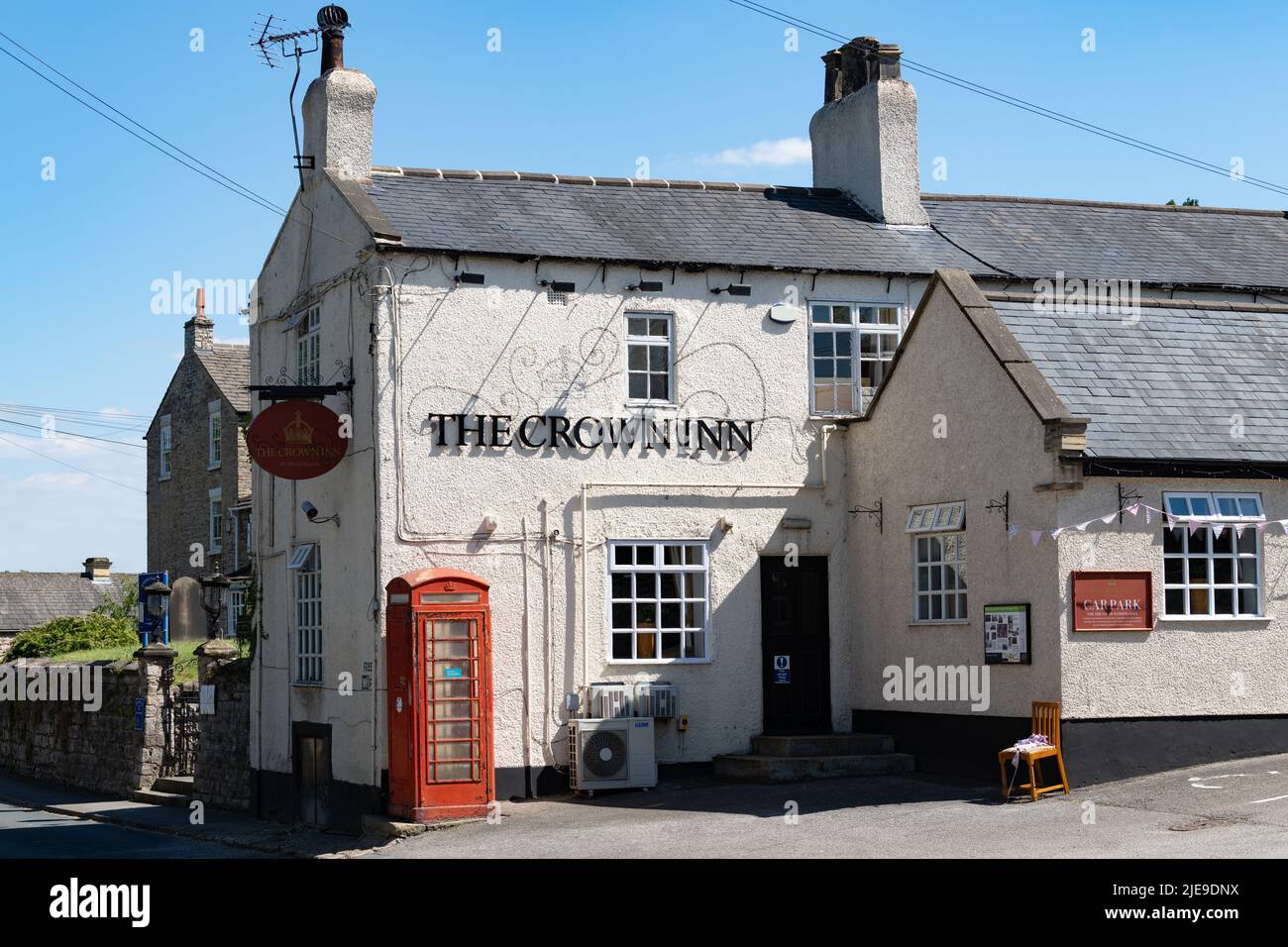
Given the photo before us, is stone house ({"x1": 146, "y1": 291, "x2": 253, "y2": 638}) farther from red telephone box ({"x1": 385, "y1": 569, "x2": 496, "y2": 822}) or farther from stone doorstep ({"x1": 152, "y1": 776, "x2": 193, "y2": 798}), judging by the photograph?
red telephone box ({"x1": 385, "y1": 569, "x2": 496, "y2": 822})

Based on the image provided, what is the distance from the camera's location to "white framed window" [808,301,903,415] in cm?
2106

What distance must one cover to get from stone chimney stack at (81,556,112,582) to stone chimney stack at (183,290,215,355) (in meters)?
13.4

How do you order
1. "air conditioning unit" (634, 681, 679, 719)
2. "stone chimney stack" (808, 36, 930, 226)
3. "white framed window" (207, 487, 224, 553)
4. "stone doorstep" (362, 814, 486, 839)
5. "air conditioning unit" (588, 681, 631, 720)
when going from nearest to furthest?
"stone doorstep" (362, 814, 486, 839)
"air conditioning unit" (588, 681, 631, 720)
"air conditioning unit" (634, 681, 679, 719)
"stone chimney stack" (808, 36, 930, 226)
"white framed window" (207, 487, 224, 553)

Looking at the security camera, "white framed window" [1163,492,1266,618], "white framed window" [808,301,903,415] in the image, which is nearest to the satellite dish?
"white framed window" [808,301,903,415]

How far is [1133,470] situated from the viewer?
1658 cm

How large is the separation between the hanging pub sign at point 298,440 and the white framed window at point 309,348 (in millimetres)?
→ 1435

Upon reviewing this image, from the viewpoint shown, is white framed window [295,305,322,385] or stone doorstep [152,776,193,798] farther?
stone doorstep [152,776,193,798]

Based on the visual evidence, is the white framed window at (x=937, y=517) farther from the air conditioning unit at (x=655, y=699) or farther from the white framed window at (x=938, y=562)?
the air conditioning unit at (x=655, y=699)

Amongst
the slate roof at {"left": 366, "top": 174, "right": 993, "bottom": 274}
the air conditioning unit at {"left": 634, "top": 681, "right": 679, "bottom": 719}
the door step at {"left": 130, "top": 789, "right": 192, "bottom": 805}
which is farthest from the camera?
the door step at {"left": 130, "top": 789, "right": 192, "bottom": 805}

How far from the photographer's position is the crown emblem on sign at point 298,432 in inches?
767

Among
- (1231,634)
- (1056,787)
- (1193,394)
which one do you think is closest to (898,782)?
(1056,787)

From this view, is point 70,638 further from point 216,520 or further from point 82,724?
point 82,724

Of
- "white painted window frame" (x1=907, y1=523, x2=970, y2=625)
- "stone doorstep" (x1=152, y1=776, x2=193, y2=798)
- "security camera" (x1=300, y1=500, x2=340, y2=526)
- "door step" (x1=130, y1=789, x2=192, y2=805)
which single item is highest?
"security camera" (x1=300, y1=500, x2=340, y2=526)

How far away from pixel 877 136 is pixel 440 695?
35.9 ft
